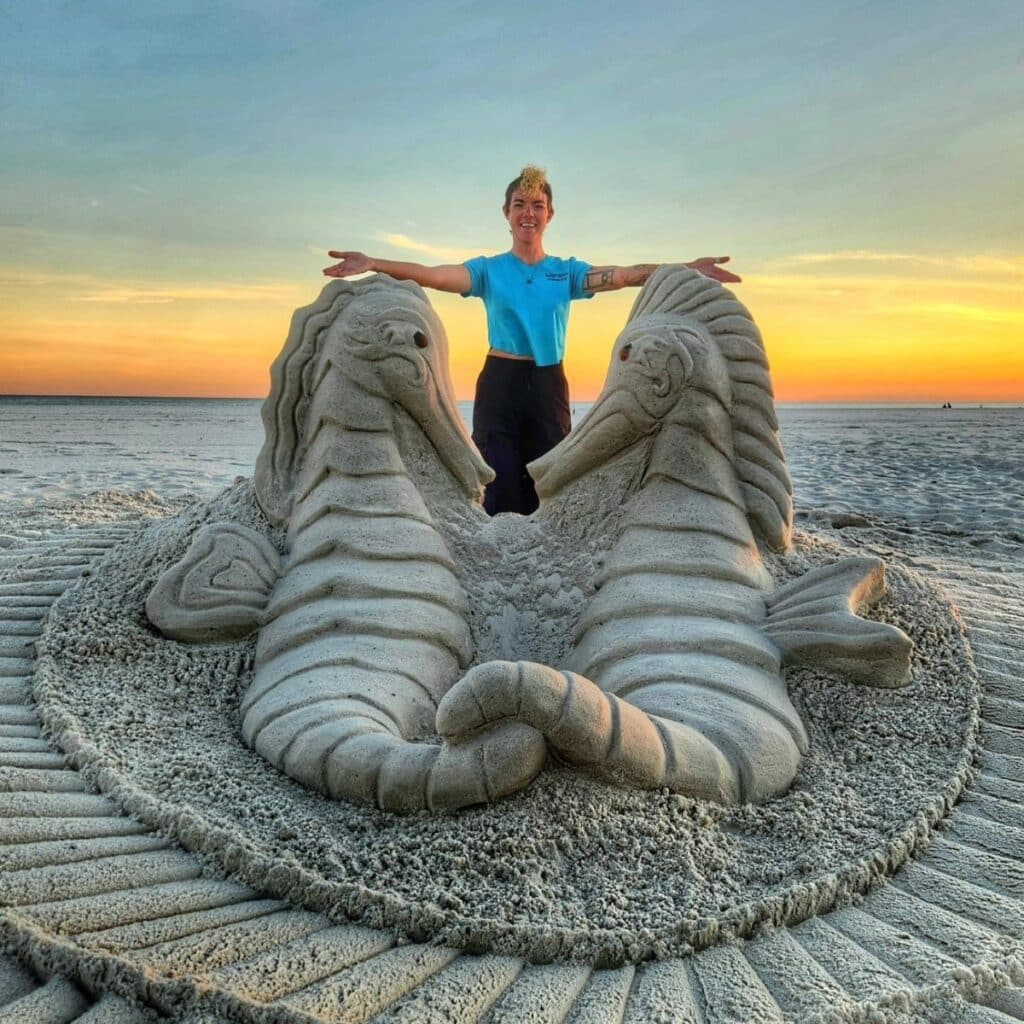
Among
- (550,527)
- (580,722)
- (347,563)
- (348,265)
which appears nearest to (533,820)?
(580,722)

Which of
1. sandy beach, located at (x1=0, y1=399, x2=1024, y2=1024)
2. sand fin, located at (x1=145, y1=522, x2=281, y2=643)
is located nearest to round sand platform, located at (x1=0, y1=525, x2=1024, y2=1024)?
sandy beach, located at (x1=0, y1=399, x2=1024, y2=1024)

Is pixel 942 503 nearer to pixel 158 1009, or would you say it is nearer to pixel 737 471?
pixel 737 471

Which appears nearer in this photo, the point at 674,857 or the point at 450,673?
the point at 674,857

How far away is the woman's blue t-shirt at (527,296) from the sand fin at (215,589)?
1869mm

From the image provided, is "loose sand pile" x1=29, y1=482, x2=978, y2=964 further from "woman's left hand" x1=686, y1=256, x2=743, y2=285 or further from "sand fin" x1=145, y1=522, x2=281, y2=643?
"woman's left hand" x1=686, y1=256, x2=743, y2=285

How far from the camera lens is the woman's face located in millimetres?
4215

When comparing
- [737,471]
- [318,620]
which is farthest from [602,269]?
[318,620]

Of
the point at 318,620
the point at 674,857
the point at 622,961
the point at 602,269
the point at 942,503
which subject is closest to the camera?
the point at 622,961

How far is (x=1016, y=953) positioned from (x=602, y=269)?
3260 mm

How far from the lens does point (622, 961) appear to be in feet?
5.52

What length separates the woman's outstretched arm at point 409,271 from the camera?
343cm

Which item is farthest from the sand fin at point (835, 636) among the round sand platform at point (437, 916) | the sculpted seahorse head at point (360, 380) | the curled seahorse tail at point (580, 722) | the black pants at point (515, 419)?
the black pants at point (515, 419)

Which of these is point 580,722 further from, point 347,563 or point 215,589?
point 215,589

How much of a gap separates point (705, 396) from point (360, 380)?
1.14 meters
